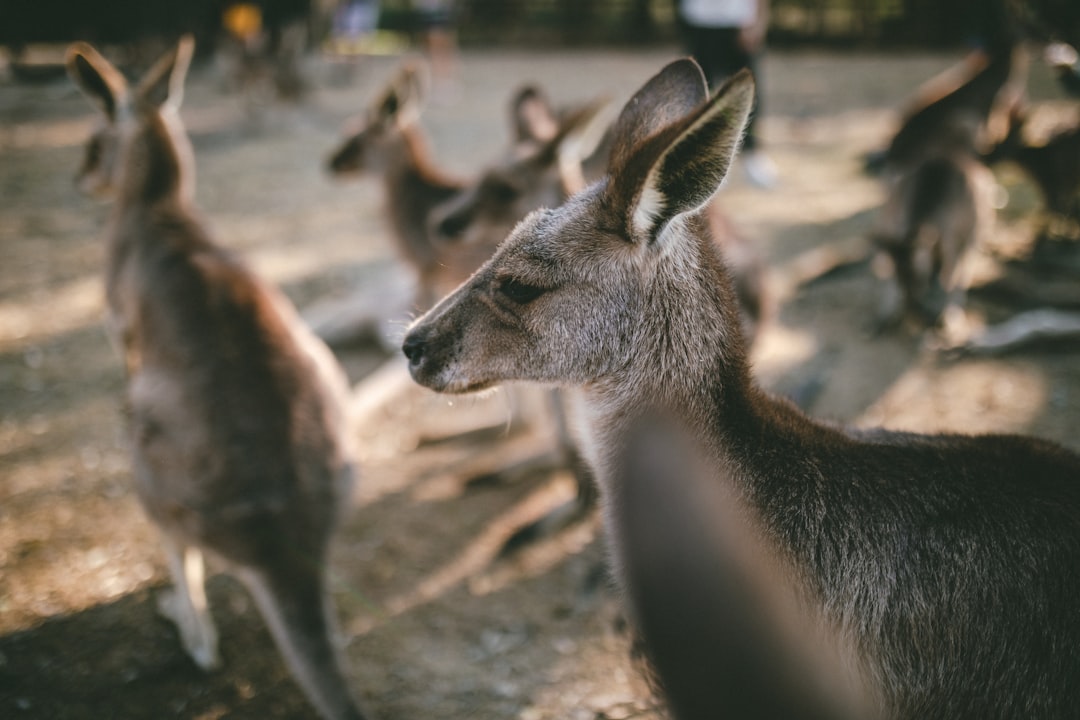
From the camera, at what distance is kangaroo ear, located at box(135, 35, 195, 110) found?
3.15 metres

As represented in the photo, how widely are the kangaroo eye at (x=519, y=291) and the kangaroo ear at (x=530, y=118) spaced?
8.84 ft

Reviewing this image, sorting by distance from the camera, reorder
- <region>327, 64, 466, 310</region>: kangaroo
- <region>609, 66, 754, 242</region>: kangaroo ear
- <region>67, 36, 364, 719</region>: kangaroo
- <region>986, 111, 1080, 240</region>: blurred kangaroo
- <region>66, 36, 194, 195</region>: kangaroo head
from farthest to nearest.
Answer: <region>986, 111, 1080, 240</region>: blurred kangaroo, <region>327, 64, 466, 310</region>: kangaroo, <region>66, 36, 194, 195</region>: kangaroo head, <region>67, 36, 364, 719</region>: kangaroo, <region>609, 66, 754, 242</region>: kangaroo ear

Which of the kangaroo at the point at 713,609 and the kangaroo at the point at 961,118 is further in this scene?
the kangaroo at the point at 961,118

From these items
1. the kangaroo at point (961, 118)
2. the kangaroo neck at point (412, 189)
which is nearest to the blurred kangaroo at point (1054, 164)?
the kangaroo at point (961, 118)

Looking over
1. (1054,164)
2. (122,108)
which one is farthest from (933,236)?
(122,108)

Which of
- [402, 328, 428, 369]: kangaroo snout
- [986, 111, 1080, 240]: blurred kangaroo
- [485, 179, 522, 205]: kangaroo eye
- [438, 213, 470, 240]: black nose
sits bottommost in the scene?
[986, 111, 1080, 240]: blurred kangaroo

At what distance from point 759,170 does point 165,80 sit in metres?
5.26

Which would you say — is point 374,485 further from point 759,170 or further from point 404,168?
point 759,170

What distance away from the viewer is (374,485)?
10.8 ft

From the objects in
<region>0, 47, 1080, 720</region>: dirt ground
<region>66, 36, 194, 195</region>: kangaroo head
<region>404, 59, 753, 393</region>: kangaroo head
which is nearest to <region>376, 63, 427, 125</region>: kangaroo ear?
<region>0, 47, 1080, 720</region>: dirt ground

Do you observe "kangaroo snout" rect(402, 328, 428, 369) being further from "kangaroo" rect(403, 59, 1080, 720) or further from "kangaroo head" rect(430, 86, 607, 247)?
"kangaroo head" rect(430, 86, 607, 247)

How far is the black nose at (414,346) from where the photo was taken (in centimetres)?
168

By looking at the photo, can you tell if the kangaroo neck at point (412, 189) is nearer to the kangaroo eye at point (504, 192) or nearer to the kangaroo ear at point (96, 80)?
the kangaroo eye at point (504, 192)

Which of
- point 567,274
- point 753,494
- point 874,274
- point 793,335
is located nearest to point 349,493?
point 567,274
